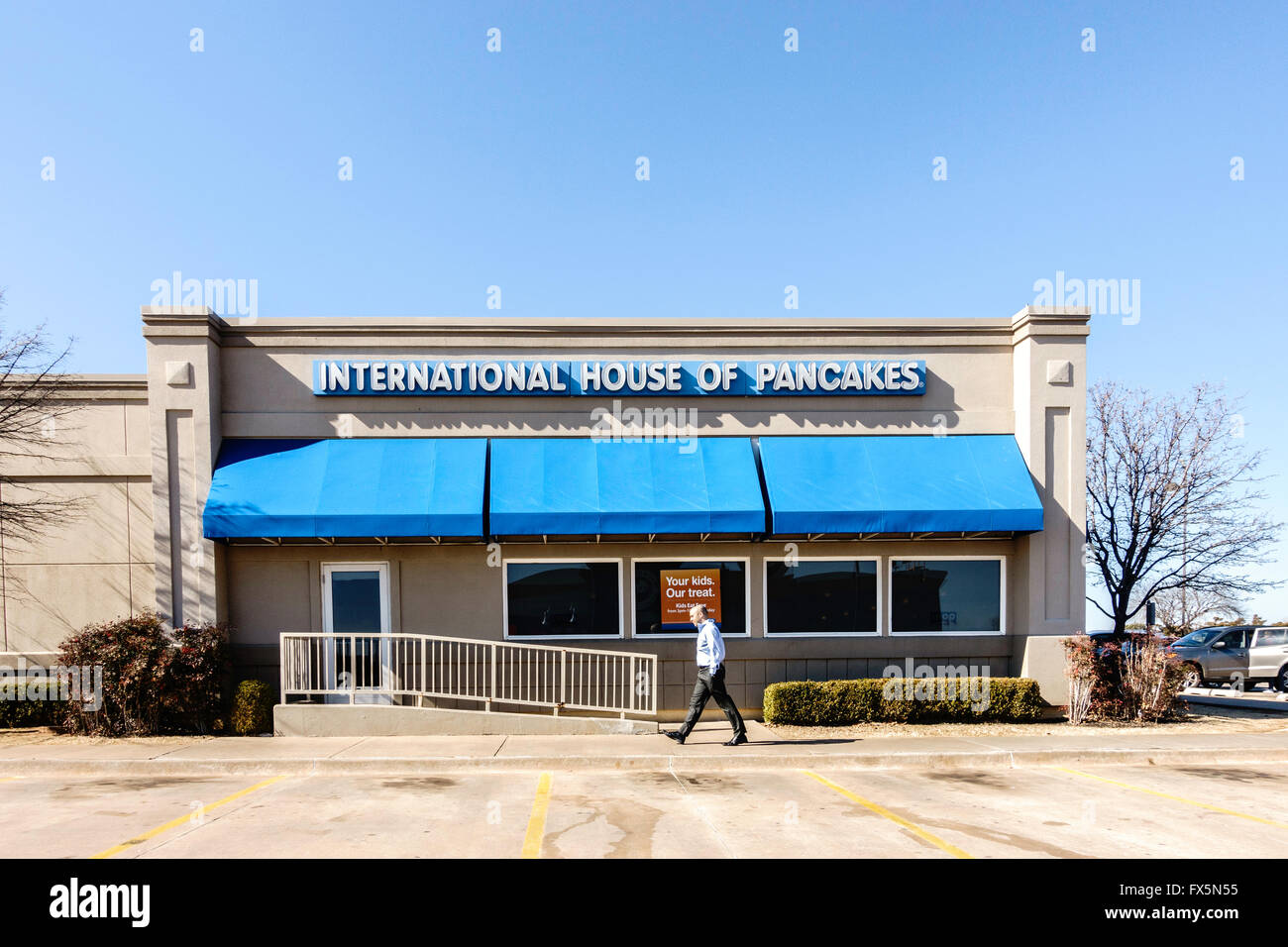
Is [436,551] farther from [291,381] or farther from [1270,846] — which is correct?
[1270,846]

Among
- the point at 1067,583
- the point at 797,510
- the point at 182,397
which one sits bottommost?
the point at 1067,583

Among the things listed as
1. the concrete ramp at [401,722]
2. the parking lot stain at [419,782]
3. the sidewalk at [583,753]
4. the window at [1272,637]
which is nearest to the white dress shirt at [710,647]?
the sidewalk at [583,753]

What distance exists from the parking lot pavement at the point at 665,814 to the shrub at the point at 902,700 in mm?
2014

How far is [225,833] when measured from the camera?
6.68 meters

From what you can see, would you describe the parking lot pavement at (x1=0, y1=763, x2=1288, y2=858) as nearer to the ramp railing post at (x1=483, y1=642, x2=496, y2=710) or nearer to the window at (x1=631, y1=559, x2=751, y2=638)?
the ramp railing post at (x1=483, y1=642, x2=496, y2=710)

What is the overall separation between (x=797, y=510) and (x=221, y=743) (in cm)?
885

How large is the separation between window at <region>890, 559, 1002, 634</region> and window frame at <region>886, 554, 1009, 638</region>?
0.02 metres

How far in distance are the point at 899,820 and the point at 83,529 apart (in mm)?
13060

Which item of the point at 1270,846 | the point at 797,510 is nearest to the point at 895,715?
the point at 797,510

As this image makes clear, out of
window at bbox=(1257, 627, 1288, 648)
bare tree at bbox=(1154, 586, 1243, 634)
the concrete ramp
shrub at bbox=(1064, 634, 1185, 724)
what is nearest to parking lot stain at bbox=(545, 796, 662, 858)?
the concrete ramp

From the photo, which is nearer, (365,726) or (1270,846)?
(1270,846)

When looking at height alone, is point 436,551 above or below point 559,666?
above

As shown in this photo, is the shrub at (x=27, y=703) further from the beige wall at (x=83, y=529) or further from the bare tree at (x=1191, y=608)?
the bare tree at (x=1191, y=608)

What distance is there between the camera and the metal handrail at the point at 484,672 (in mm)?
11805
